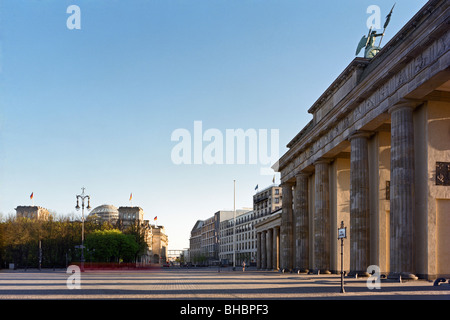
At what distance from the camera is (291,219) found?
58250 mm

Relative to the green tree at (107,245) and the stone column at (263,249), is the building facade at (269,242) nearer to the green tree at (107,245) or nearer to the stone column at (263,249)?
the stone column at (263,249)

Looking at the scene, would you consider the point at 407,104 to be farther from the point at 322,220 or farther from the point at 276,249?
the point at 276,249

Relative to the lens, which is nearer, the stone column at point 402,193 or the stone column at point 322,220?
the stone column at point 402,193

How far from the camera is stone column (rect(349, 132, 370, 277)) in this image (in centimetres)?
3572

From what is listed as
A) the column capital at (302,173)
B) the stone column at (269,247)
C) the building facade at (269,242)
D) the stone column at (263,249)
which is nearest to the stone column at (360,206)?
the column capital at (302,173)

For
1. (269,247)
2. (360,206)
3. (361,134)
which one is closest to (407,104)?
(361,134)

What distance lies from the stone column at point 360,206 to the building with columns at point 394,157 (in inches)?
2.9

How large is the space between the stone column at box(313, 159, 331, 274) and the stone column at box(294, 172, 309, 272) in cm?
616

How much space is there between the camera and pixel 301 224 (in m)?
52.8

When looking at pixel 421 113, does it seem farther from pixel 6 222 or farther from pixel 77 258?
pixel 6 222

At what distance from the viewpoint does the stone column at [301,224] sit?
51938 mm

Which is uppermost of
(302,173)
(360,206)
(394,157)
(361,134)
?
(361,134)

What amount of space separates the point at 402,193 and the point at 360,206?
7.49 metres
